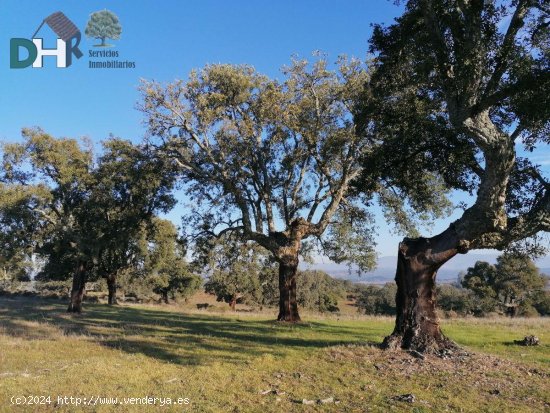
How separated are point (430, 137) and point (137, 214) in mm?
22315

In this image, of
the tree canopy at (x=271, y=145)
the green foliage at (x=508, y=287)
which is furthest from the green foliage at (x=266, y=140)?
the green foliage at (x=508, y=287)

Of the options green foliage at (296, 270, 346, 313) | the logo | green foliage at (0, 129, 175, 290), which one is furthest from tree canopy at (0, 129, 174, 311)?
green foliage at (296, 270, 346, 313)

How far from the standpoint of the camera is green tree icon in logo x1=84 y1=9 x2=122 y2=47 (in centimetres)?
2048

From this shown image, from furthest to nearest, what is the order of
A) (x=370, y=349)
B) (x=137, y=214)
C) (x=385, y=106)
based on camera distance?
(x=137, y=214) < (x=385, y=106) < (x=370, y=349)

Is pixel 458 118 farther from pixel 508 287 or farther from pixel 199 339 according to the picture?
pixel 508 287

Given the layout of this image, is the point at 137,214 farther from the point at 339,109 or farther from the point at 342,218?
the point at 339,109

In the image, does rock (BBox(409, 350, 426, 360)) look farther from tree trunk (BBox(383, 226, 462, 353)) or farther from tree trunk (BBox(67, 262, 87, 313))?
Result: tree trunk (BBox(67, 262, 87, 313))

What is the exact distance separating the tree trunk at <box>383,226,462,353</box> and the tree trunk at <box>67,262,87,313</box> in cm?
2489

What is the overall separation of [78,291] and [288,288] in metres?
16.4

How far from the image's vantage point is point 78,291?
31031 mm

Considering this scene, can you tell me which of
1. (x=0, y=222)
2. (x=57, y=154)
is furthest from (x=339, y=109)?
(x=0, y=222)

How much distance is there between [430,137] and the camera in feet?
50.9

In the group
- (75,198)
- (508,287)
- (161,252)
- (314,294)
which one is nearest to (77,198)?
(75,198)

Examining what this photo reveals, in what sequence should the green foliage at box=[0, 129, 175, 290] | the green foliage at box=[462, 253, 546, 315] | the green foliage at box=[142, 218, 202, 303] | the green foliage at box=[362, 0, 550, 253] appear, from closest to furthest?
the green foliage at box=[362, 0, 550, 253] < the green foliage at box=[0, 129, 175, 290] < the green foliage at box=[142, 218, 202, 303] < the green foliage at box=[462, 253, 546, 315]
